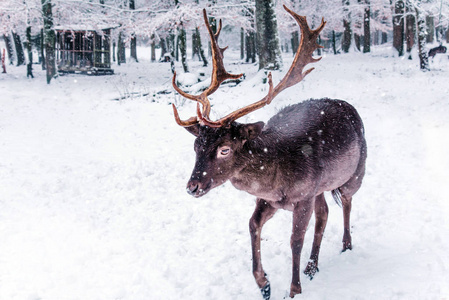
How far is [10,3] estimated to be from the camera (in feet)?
56.3

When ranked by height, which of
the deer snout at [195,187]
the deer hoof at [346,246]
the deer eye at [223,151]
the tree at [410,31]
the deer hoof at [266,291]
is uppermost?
the tree at [410,31]

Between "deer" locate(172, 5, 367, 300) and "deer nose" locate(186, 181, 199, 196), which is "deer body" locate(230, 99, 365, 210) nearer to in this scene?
"deer" locate(172, 5, 367, 300)


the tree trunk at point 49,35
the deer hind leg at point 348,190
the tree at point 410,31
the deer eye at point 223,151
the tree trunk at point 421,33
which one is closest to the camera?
the deer eye at point 223,151

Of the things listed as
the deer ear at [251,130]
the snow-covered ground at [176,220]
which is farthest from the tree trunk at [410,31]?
the deer ear at [251,130]

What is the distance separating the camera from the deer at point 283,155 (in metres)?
3.23

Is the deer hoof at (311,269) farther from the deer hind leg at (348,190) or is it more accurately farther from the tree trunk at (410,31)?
the tree trunk at (410,31)

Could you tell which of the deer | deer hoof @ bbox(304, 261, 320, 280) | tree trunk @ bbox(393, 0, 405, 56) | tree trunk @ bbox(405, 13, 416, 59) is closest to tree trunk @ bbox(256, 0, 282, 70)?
the deer

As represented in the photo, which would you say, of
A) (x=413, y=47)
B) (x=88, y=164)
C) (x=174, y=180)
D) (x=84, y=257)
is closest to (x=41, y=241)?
(x=84, y=257)

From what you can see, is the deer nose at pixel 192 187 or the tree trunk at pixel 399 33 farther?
the tree trunk at pixel 399 33

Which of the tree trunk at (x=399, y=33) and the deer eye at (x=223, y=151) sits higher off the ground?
the tree trunk at (x=399, y=33)

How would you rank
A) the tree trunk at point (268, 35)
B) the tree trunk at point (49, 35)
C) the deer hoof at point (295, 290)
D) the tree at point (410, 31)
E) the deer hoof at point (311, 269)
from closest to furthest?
the deer hoof at point (295, 290)
the deer hoof at point (311, 269)
the tree trunk at point (268, 35)
the tree trunk at point (49, 35)
the tree at point (410, 31)

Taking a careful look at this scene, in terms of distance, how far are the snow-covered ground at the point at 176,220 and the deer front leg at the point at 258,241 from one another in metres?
0.15

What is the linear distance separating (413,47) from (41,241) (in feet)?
72.8

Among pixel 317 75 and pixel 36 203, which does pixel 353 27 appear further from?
pixel 36 203
